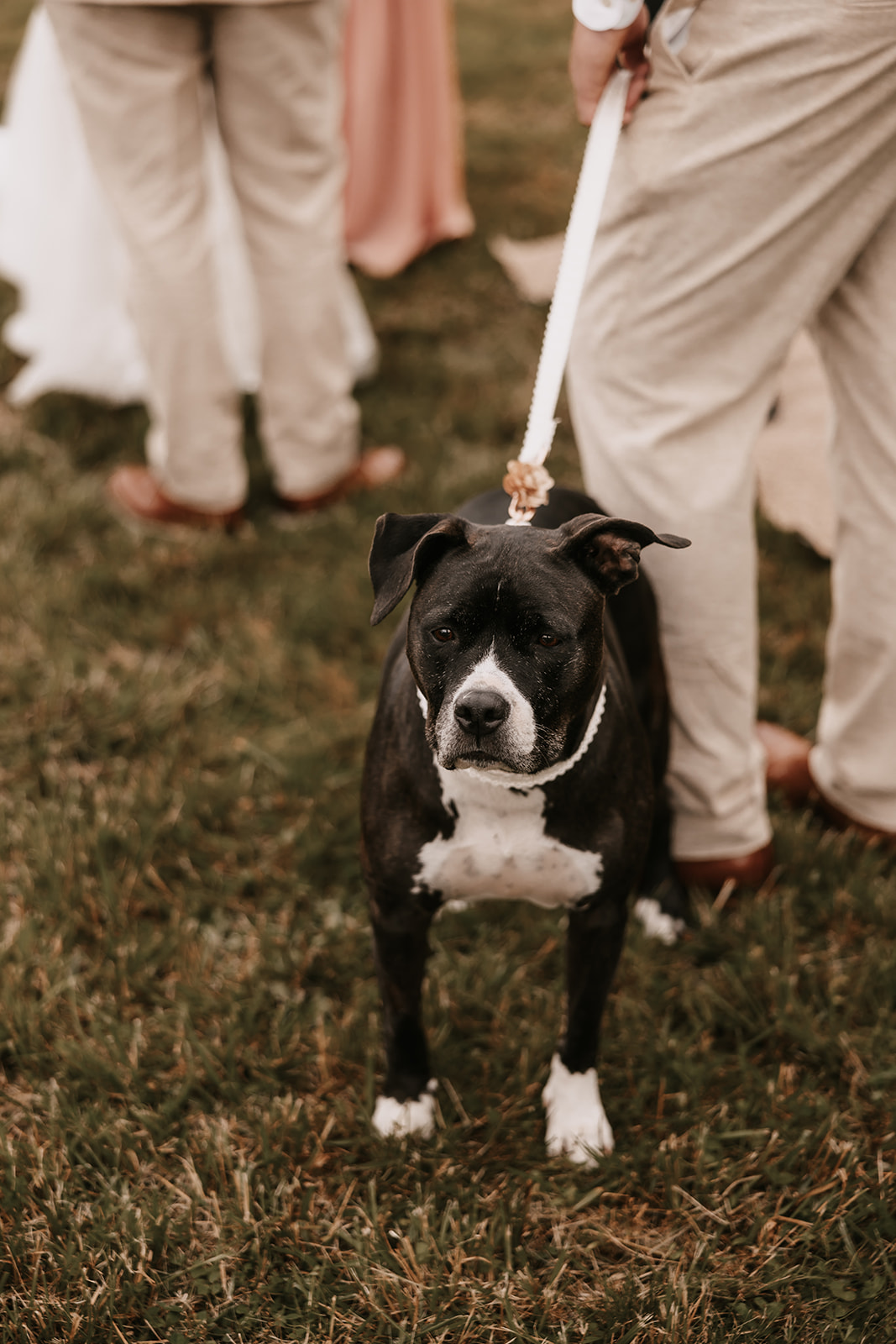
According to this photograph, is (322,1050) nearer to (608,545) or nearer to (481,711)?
(481,711)

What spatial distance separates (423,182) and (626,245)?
398 centimetres

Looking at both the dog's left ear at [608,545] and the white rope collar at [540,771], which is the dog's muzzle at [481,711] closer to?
the white rope collar at [540,771]

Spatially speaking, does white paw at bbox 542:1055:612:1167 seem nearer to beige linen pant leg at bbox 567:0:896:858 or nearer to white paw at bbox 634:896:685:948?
white paw at bbox 634:896:685:948

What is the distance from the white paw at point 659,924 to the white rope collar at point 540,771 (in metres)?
0.88

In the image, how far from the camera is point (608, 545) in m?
1.83

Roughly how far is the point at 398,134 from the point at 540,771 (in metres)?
4.88

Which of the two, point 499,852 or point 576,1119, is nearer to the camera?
point 499,852

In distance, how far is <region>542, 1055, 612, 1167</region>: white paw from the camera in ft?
7.15

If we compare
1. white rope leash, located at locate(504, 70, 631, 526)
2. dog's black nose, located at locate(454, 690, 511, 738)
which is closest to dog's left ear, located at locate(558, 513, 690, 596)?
white rope leash, located at locate(504, 70, 631, 526)

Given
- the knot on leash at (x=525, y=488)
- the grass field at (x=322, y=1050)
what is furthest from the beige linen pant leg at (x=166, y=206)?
the knot on leash at (x=525, y=488)

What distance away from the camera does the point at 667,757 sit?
8.30ft

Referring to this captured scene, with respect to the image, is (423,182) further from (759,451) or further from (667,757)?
(667,757)

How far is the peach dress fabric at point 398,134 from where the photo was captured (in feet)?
17.9

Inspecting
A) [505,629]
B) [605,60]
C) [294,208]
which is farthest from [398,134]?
[505,629]
